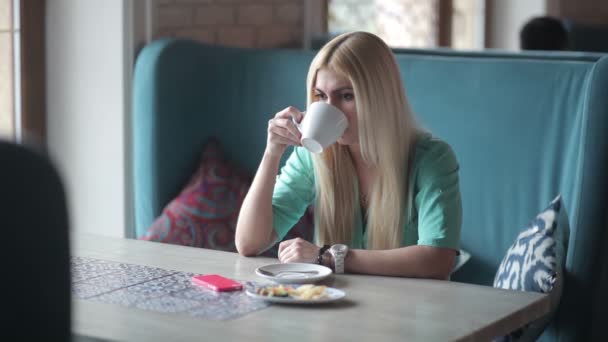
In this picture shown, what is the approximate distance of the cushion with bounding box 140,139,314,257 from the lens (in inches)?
114

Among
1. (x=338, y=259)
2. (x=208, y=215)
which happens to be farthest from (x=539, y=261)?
(x=208, y=215)

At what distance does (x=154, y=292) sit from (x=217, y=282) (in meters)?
0.11

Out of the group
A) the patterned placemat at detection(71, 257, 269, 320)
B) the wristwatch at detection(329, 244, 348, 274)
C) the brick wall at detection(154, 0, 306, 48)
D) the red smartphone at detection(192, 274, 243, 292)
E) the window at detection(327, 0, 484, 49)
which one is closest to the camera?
the patterned placemat at detection(71, 257, 269, 320)

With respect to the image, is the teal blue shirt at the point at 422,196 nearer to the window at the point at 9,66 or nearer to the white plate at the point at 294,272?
the white plate at the point at 294,272

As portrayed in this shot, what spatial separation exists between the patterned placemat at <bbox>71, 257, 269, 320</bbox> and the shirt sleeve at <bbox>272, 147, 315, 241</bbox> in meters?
0.45

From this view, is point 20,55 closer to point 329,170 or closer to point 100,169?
point 100,169

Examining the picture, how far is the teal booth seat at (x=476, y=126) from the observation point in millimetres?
2227

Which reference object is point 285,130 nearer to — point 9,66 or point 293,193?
point 293,193

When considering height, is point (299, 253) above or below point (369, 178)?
below

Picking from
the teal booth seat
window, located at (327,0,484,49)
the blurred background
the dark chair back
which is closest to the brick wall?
the blurred background

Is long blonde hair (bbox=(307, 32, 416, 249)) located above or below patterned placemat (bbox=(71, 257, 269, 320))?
above

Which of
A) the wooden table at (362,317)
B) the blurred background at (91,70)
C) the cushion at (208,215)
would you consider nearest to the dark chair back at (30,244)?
the wooden table at (362,317)

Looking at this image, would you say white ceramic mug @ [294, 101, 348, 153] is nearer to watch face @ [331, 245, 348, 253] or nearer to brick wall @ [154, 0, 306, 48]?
watch face @ [331, 245, 348, 253]

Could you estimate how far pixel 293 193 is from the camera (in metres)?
2.19
